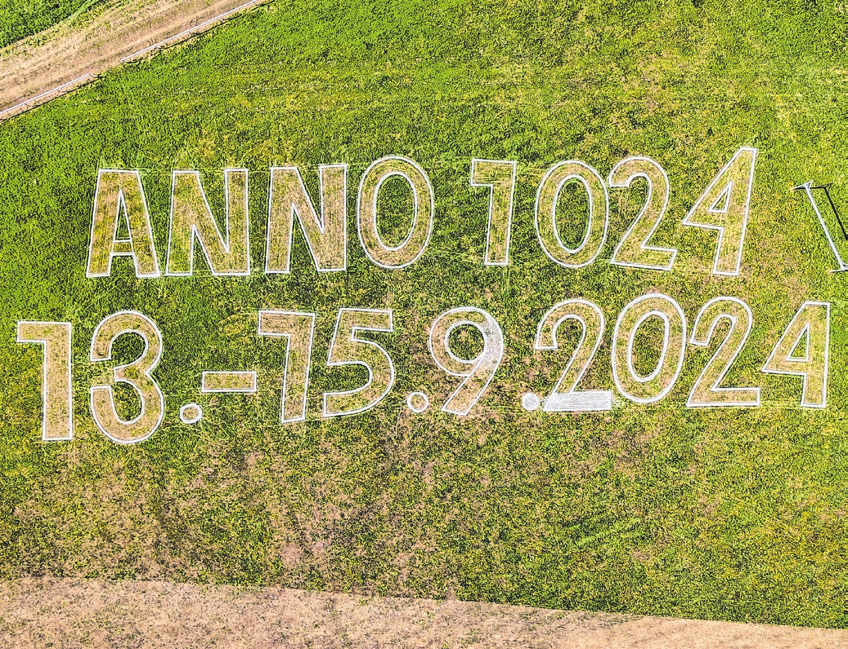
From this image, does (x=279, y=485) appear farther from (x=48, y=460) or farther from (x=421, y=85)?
(x=421, y=85)

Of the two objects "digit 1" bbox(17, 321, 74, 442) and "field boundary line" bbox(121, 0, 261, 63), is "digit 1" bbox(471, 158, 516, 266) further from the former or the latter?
"digit 1" bbox(17, 321, 74, 442)

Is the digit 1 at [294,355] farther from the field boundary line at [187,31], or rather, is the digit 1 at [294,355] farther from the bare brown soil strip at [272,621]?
the field boundary line at [187,31]

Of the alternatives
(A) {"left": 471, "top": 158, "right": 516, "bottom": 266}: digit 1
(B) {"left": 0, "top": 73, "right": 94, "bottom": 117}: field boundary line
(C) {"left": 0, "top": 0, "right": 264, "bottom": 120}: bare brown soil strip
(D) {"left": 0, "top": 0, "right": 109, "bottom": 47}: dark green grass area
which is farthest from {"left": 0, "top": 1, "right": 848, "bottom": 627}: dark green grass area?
(D) {"left": 0, "top": 0, "right": 109, "bottom": 47}: dark green grass area

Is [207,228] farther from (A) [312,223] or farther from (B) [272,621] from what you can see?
(B) [272,621]

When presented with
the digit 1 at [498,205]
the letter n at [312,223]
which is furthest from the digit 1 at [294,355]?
the digit 1 at [498,205]

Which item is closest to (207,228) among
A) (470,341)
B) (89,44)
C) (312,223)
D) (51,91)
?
(312,223)

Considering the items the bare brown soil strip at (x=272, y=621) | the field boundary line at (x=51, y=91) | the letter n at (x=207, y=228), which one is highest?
the field boundary line at (x=51, y=91)
